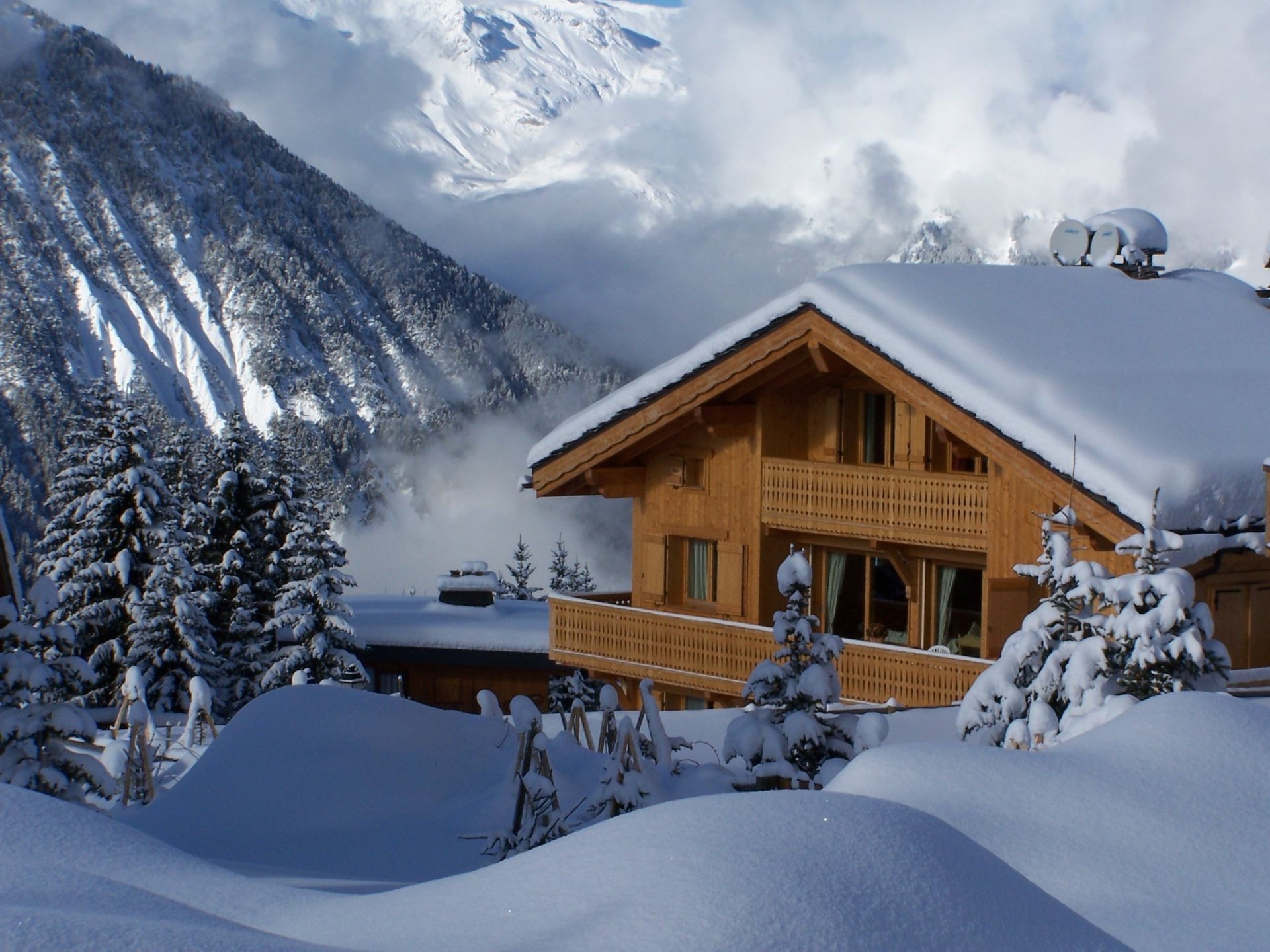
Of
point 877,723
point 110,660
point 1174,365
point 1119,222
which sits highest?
point 1119,222

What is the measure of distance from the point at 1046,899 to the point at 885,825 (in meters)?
0.62

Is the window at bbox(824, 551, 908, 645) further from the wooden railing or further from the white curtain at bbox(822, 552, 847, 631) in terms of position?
the wooden railing

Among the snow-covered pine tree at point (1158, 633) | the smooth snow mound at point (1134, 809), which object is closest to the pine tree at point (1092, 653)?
the snow-covered pine tree at point (1158, 633)

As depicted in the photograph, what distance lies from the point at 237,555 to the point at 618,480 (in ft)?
52.7

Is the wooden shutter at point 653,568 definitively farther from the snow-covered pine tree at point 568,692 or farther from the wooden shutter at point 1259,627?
the snow-covered pine tree at point 568,692

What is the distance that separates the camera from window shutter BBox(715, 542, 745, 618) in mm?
22000

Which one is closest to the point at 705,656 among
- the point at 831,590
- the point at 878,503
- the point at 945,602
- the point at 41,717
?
the point at 831,590

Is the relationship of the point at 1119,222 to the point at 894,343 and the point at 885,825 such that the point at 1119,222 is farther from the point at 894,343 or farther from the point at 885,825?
the point at 885,825

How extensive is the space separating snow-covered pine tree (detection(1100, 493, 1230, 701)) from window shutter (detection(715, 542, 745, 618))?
37.2ft

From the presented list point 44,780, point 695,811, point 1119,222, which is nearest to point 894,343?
point 1119,222

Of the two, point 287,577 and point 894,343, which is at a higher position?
point 894,343

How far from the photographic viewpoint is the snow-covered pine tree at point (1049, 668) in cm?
1073

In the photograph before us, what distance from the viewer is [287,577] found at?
35906 mm

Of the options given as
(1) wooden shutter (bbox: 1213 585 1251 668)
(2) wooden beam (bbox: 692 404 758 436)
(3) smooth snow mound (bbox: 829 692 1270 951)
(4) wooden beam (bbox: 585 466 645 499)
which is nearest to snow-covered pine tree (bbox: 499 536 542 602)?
(4) wooden beam (bbox: 585 466 645 499)
